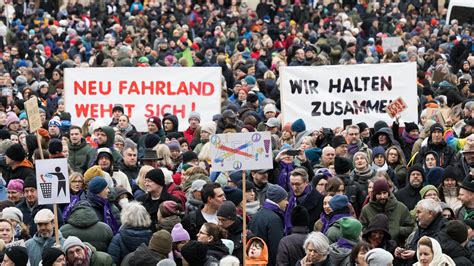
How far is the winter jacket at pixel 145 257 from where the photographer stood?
1202cm

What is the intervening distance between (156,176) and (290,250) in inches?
67.2

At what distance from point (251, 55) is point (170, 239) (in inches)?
693

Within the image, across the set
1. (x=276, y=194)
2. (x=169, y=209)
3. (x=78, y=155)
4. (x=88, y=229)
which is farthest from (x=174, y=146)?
(x=88, y=229)

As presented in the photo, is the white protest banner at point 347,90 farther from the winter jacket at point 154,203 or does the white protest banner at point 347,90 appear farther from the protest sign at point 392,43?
the protest sign at point 392,43

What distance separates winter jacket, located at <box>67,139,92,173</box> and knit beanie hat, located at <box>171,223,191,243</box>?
4.27 m

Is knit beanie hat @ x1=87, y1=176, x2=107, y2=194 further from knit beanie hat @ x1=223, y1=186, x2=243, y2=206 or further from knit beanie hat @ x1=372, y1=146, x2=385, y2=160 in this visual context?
knit beanie hat @ x1=372, y1=146, x2=385, y2=160

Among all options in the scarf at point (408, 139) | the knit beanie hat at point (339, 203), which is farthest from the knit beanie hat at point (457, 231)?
the scarf at point (408, 139)

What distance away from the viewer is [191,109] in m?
21.0

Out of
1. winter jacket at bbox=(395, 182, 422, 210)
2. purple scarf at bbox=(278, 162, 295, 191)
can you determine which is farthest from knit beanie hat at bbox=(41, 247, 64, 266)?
purple scarf at bbox=(278, 162, 295, 191)

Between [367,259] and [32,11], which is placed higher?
[367,259]

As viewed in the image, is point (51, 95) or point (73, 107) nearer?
point (73, 107)

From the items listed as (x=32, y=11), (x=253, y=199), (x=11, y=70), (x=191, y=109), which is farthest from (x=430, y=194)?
(x=32, y=11)

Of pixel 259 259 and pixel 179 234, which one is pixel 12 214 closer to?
pixel 179 234

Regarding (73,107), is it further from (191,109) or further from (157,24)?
(157,24)
